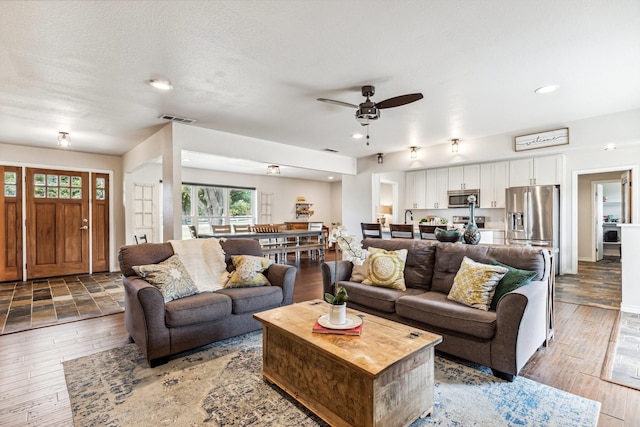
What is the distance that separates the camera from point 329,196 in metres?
11.7

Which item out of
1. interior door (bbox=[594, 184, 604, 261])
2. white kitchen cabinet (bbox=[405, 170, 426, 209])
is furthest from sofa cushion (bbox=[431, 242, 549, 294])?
interior door (bbox=[594, 184, 604, 261])

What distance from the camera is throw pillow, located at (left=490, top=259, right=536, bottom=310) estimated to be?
239cm

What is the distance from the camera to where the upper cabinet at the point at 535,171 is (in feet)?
17.8

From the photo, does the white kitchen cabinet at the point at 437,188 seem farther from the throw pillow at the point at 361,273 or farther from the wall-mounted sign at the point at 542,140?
the throw pillow at the point at 361,273

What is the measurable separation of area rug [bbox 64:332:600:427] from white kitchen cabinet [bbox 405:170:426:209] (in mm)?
4976

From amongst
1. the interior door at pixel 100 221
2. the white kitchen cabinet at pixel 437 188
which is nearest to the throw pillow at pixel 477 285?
the white kitchen cabinet at pixel 437 188

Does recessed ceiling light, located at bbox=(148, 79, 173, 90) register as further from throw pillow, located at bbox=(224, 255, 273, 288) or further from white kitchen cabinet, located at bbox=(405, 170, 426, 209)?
white kitchen cabinet, located at bbox=(405, 170, 426, 209)

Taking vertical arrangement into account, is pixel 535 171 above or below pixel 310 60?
below

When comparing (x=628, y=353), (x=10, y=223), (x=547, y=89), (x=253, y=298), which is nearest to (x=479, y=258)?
(x=628, y=353)

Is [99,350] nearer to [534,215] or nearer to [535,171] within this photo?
[534,215]

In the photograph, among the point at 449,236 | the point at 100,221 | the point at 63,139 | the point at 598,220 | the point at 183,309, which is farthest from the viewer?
A: the point at 598,220

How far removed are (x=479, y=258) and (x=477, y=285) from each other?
0.43 meters

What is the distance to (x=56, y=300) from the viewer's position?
4348mm

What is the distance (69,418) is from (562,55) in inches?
168
